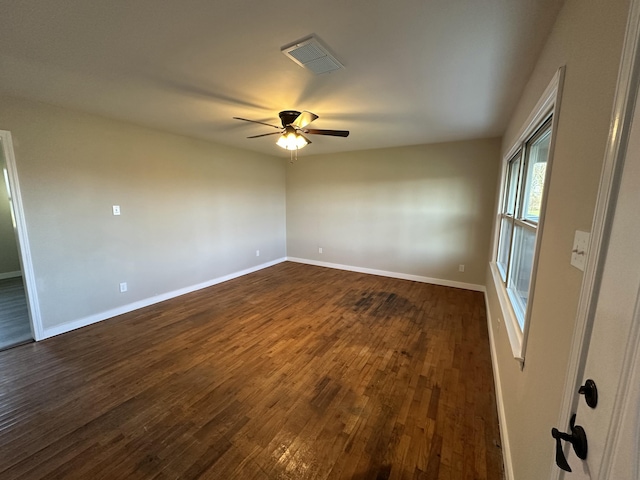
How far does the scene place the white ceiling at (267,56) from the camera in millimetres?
1337

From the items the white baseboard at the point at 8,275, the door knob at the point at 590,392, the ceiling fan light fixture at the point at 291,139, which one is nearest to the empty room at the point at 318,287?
the door knob at the point at 590,392

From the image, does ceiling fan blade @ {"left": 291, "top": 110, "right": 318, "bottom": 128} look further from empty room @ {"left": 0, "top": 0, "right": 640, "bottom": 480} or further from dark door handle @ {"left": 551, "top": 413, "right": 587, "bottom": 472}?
A: dark door handle @ {"left": 551, "top": 413, "right": 587, "bottom": 472}

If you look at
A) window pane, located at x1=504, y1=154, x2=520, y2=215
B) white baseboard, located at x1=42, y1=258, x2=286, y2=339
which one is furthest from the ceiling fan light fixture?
white baseboard, located at x1=42, y1=258, x2=286, y2=339

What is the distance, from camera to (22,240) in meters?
2.55

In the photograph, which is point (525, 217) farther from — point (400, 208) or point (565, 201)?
point (400, 208)

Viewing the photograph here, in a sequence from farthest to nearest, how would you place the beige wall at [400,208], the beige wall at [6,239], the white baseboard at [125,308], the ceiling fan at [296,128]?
the beige wall at [6,239] < the beige wall at [400,208] < the white baseboard at [125,308] < the ceiling fan at [296,128]

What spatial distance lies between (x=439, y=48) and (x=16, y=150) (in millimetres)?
3737

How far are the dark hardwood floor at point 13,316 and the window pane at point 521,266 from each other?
4.63 metres

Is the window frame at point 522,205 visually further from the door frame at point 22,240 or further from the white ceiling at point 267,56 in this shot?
the door frame at point 22,240

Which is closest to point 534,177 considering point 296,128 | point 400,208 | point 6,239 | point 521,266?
point 521,266

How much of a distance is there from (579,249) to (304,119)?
7.71ft

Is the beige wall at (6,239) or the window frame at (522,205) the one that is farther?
the beige wall at (6,239)

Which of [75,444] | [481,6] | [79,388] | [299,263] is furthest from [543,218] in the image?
[299,263]

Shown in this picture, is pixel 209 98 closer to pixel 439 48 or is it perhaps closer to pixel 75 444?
pixel 439 48
